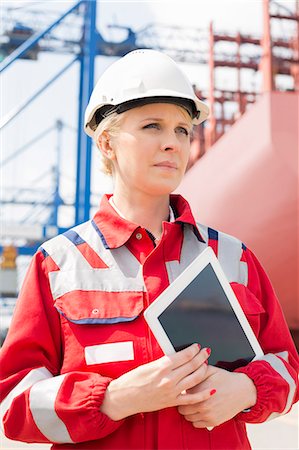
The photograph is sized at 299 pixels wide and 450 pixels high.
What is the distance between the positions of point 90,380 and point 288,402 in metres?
0.45

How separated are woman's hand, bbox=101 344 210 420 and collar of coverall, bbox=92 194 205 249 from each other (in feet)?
1.07

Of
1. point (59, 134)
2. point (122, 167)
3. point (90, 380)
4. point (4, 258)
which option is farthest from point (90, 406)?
point (59, 134)

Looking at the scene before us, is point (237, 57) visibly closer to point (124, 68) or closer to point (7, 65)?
point (7, 65)

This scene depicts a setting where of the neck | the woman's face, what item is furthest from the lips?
the neck

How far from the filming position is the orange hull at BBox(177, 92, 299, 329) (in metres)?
5.84

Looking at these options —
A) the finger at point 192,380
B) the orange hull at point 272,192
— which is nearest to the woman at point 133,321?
the finger at point 192,380

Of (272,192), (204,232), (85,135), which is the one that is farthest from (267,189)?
(204,232)

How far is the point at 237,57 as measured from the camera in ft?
52.7

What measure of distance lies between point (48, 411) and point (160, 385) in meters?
0.24

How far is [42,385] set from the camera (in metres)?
1.10

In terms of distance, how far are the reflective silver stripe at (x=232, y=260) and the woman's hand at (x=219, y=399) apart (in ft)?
0.81

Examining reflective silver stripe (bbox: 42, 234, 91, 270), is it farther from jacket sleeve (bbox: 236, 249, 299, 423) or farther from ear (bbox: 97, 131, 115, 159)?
jacket sleeve (bbox: 236, 249, 299, 423)

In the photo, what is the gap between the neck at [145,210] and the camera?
1.35m

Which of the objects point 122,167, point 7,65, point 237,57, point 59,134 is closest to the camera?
point 122,167
